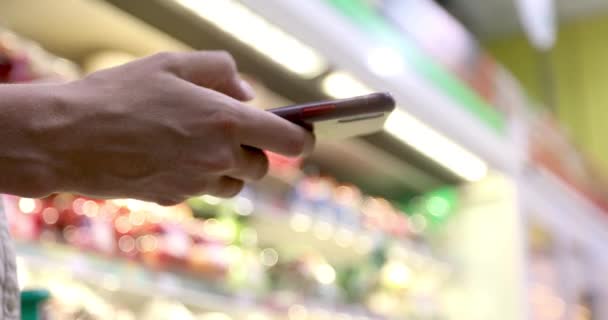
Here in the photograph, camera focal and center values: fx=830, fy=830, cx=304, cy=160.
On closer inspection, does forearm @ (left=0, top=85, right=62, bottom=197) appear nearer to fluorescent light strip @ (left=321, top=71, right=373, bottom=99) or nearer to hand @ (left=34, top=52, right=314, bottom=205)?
hand @ (left=34, top=52, right=314, bottom=205)

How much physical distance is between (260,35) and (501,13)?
2.75 metres

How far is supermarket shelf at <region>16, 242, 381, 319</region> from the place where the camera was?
1200 millimetres

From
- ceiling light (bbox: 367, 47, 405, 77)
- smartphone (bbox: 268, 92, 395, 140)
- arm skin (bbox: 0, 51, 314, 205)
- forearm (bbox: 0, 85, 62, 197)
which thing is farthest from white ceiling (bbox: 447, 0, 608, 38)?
forearm (bbox: 0, 85, 62, 197)

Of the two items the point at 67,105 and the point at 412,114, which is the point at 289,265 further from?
the point at 67,105

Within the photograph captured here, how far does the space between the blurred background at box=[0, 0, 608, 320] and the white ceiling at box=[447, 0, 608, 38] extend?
1080mm

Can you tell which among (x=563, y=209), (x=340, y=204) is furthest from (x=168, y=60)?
(x=563, y=209)

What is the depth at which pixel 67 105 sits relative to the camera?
0.58 meters

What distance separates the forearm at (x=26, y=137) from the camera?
56 centimetres

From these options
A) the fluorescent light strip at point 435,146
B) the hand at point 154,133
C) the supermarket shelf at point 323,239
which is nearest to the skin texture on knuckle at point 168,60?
the hand at point 154,133

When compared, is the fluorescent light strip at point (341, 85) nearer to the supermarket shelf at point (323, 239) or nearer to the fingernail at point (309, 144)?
the supermarket shelf at point (323, 239)

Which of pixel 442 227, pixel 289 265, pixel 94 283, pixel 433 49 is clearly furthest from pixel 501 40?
pixel 94 283

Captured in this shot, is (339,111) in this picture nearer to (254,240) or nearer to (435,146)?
(254,240)

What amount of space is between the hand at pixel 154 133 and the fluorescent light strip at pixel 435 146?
1260 mm

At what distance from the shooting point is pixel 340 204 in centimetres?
203
